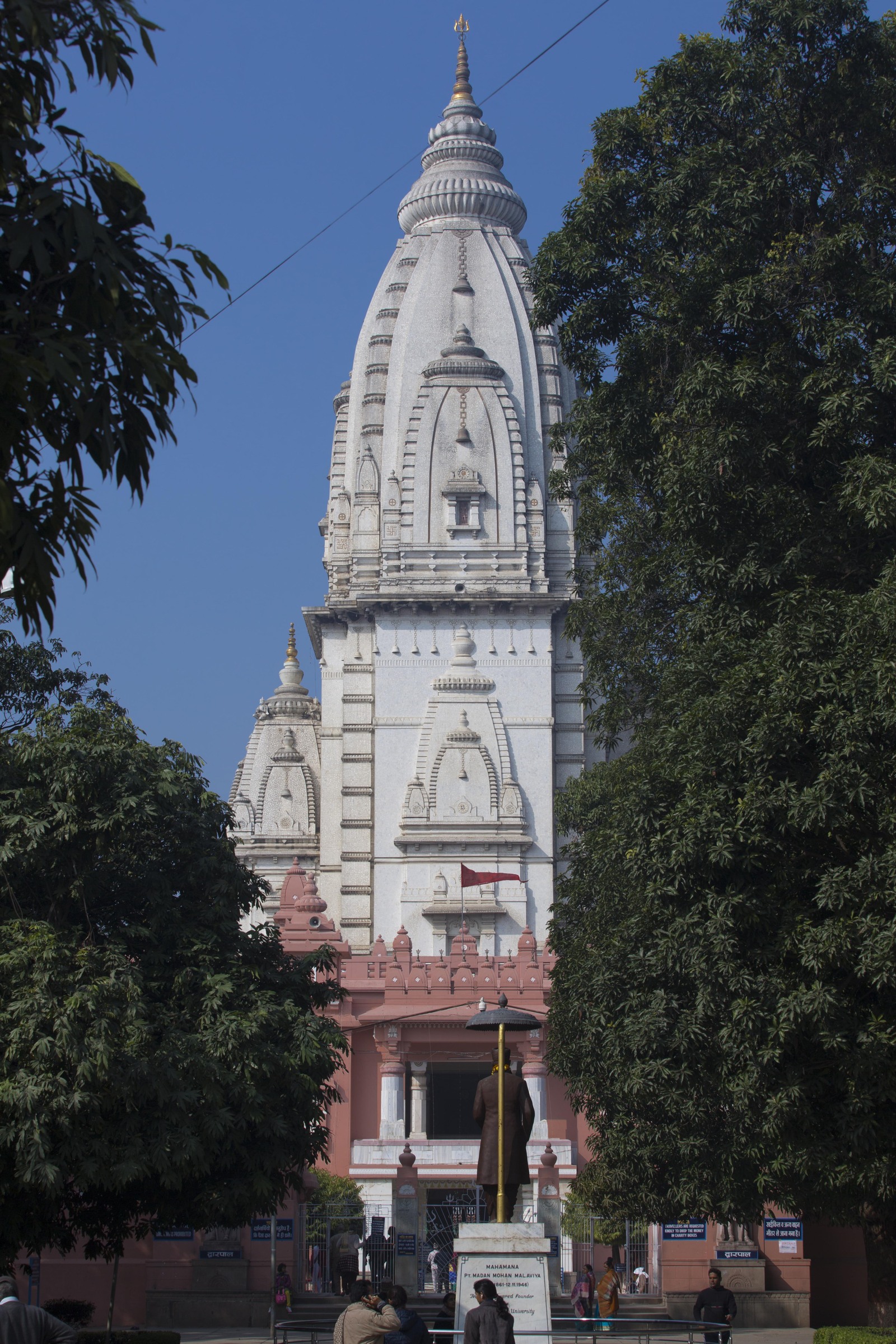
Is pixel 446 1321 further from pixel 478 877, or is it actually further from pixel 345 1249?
pixel 478 877

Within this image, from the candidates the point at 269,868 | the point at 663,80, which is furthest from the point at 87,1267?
the point at 269,868

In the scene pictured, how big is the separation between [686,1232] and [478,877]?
1866 cm

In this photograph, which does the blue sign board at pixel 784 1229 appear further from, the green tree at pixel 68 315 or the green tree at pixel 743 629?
the green tree at pixel 68 315

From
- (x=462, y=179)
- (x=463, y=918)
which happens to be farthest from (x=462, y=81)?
(x=463, y=918)

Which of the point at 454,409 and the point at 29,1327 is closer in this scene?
the point at 29,1327

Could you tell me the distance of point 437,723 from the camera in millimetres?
43094

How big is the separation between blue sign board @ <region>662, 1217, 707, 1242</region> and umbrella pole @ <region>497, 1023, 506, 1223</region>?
32.8ft

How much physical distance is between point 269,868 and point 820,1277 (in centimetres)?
3055

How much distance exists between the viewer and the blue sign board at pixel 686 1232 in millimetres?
21420

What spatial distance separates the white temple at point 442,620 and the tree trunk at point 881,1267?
85.6 ft

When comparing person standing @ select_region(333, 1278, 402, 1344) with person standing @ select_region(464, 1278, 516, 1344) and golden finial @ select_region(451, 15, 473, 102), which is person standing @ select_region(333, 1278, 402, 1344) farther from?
golden finial @ select_region(451, 15, 473, 102)

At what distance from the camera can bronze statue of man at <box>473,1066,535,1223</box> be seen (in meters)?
12.4

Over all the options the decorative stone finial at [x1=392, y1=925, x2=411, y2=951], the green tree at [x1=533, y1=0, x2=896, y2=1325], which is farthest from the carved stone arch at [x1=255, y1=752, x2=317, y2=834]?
the green tree at [x1=533, y1=0, x2=896, y2=1325]

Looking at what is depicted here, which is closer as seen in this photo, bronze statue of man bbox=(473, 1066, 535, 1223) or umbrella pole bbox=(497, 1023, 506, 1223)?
umbrella pole bbox=(497, 1023, 506, 1223)
